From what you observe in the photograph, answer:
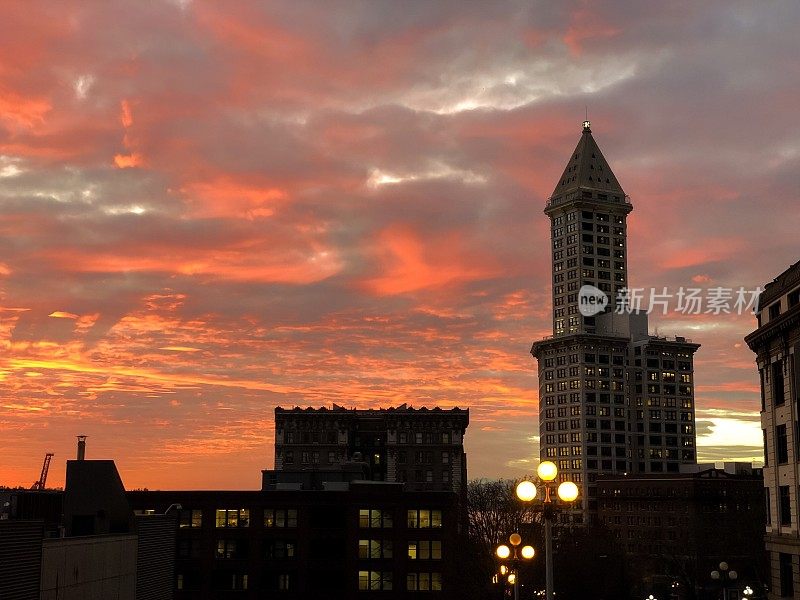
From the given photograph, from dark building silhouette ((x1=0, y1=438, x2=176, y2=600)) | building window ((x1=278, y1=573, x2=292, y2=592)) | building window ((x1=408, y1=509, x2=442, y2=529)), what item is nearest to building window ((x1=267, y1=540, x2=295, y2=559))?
building window ((x1=278, y1=573, x2=292, y2=592))

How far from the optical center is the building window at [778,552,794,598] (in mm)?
66125

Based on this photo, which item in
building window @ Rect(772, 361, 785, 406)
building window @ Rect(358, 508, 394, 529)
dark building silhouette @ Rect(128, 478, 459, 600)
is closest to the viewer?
building window @ Rect(772, 361, 785, 406)

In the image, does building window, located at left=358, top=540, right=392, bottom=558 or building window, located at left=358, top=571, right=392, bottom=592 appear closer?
building window, located at left=358, top=571, right=392, bottom=592

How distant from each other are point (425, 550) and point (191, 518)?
96.5ft

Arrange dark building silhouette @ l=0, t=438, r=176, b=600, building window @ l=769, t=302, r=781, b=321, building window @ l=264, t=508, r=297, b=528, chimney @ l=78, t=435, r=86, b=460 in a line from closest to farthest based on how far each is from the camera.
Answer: dark building silhouette @ l=0, t=438, r=176, b=600 → building window @ l=769, t=302, r=781, b=321 → chimney @ l=78, t=435, r=86, b=460 → building window @ l=264, t=508, r=297, b=528

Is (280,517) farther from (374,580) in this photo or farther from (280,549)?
(374,580)

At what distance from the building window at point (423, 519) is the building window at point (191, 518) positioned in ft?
85.8

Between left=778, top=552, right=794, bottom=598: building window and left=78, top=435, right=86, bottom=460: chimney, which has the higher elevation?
left=78, top=435, right=86, bottom=460: chimney

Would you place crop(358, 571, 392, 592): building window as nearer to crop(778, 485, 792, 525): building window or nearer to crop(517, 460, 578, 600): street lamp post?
crop(778, 485, 792, 525): building window

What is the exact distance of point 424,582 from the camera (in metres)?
118

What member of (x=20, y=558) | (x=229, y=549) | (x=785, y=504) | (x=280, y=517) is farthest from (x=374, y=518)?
A: (x=20, y=558)

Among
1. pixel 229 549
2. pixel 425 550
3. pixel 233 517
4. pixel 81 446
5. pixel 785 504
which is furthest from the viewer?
pixel 425 550

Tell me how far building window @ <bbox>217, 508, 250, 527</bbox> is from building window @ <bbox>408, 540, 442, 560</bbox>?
817 inches

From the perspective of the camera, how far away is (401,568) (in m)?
118
